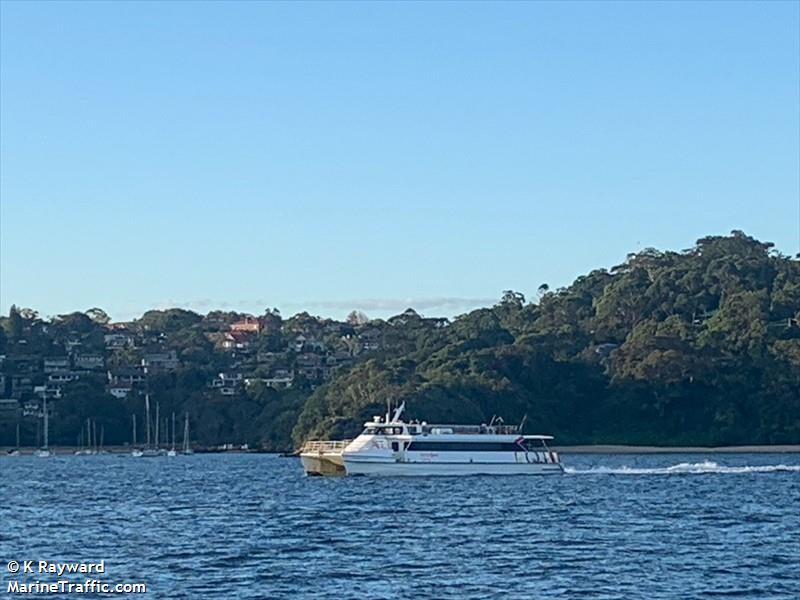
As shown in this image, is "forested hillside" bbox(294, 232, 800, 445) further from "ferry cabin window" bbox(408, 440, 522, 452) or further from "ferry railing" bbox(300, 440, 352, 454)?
"ferry cabin window" bbox(408, 440, 522, 452)

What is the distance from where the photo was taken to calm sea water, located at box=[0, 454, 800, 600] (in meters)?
46.2

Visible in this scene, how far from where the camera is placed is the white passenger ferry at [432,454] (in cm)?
10344

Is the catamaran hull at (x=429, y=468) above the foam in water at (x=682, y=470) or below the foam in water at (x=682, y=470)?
above

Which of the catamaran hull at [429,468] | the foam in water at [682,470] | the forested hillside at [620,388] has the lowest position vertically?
the foam in water at [682,470]

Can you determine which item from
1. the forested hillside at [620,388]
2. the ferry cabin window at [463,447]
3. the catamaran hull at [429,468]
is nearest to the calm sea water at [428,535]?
the catamaran hull at [429,468]

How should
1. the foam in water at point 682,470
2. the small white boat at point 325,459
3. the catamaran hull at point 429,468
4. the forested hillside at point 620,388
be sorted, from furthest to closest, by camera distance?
the forested hillside at point 620,388 < the foam in water at point 682,470 < the small white boat at point 325,459 < the catamaran hull at point 429,468

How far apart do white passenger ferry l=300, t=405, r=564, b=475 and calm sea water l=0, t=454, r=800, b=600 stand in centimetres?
146

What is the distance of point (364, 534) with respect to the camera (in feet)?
205

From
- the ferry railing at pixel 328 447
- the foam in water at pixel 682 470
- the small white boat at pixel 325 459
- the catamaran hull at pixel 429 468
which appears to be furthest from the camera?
the foam in water at pixel 682 470

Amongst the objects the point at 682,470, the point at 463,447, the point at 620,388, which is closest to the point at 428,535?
the point at 463,447

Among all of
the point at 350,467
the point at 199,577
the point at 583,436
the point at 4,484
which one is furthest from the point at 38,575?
the point at 583,436

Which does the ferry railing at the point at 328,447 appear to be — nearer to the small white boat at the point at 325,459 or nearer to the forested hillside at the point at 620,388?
the small white boat at the point at 325,459

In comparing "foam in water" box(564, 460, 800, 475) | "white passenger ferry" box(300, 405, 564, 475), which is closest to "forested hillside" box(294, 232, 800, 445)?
"foam in water" box(564, 460, 800, 475)

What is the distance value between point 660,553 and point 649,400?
429ft
